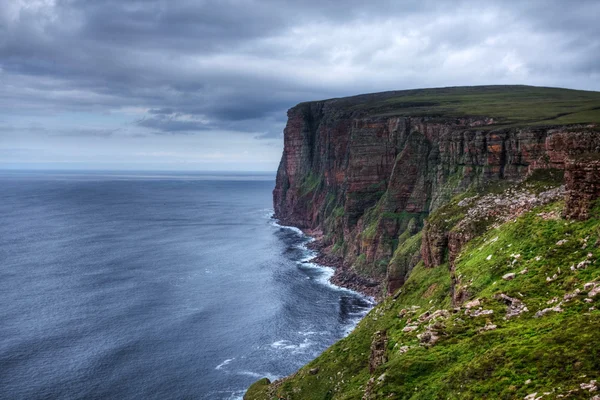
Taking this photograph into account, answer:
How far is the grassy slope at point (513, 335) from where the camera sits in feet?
83.6

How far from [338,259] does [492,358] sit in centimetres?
14840

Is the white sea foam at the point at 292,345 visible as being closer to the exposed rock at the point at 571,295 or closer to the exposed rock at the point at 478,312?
the exposed rock at the point at 478,312

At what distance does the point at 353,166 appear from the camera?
593 feet

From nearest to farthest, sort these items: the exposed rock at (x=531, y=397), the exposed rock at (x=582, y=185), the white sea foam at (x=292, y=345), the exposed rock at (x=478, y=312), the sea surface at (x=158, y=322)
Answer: the exposed rock at (x=531, y=397) → the exposed rock at (x=478, y=312) → the exposed rock at (x=582, y=185) → the sea surface at (x=158, y=322) → the white sea foam at (x=292, y=345)

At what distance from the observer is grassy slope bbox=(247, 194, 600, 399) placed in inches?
1003

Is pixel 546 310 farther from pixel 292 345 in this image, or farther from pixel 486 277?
pixel 292 345

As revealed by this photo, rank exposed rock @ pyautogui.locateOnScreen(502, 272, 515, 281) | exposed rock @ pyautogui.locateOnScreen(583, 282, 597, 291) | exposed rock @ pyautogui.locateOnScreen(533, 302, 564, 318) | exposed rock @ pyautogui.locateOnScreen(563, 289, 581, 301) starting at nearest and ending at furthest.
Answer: exposed rock @ pyautogui.locateOnScreen(583, 282, 597, 291) → exposed rock @ pyautogui.locateOnScreen(533, 302, 564, 318) → exposed rock @ pyautogui.locateOnScreen(563, 289, 581, 301) → exposed rock @ pyautogui.locateOnScreen(502, 272, 515, 281)

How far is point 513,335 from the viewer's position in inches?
1201

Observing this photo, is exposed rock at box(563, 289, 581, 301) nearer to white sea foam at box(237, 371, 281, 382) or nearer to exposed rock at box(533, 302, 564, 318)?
exposed rock at box(533, 302, 564, 318)

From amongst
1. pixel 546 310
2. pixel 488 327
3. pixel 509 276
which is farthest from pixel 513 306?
pixel 509 276

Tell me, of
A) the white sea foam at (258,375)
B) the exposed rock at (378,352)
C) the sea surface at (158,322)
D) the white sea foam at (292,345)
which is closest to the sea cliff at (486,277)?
the exposed rock at (378,352)

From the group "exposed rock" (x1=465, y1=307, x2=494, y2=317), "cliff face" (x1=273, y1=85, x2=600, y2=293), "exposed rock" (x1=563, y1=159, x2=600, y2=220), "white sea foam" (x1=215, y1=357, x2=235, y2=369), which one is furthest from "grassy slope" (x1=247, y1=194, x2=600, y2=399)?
"white sea foam" (x1=215, y1=357, x2=235, y2=369)

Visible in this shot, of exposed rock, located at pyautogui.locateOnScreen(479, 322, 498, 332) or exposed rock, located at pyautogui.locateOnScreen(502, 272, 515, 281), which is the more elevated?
exposed rock, located at pyautogui.locateOnScreen(502, 272, 515, 281)

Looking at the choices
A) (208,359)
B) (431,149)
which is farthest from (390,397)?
(431,149)
